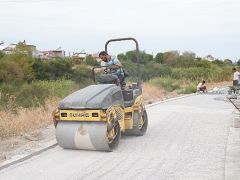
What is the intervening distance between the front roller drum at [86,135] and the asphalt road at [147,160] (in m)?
0.15

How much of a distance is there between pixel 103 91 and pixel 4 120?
9.78 feet

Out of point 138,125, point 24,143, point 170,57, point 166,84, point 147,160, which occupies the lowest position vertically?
point 147,160

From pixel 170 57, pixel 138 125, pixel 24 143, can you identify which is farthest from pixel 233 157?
pixel 170 57

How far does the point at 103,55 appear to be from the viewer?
32.3 ft

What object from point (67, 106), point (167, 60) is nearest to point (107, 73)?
point (67, 106)

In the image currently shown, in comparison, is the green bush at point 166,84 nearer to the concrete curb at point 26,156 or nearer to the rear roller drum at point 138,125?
the rear roller drum at point 138,125

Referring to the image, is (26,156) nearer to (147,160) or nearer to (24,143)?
(24,143)

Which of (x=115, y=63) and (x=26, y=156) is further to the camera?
(x=115, y=63)

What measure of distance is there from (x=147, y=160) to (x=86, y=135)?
1209mm

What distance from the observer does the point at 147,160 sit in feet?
25.7

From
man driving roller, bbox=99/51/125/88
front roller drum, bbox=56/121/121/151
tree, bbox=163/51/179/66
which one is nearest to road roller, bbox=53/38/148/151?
front roller drum, bbox=56/121/121/151

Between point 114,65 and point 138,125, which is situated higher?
point 114,65

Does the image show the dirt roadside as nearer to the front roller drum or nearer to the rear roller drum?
the front roller drum

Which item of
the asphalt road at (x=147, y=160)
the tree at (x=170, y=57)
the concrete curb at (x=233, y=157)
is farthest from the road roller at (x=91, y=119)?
the tree at (x=170, y=57)
